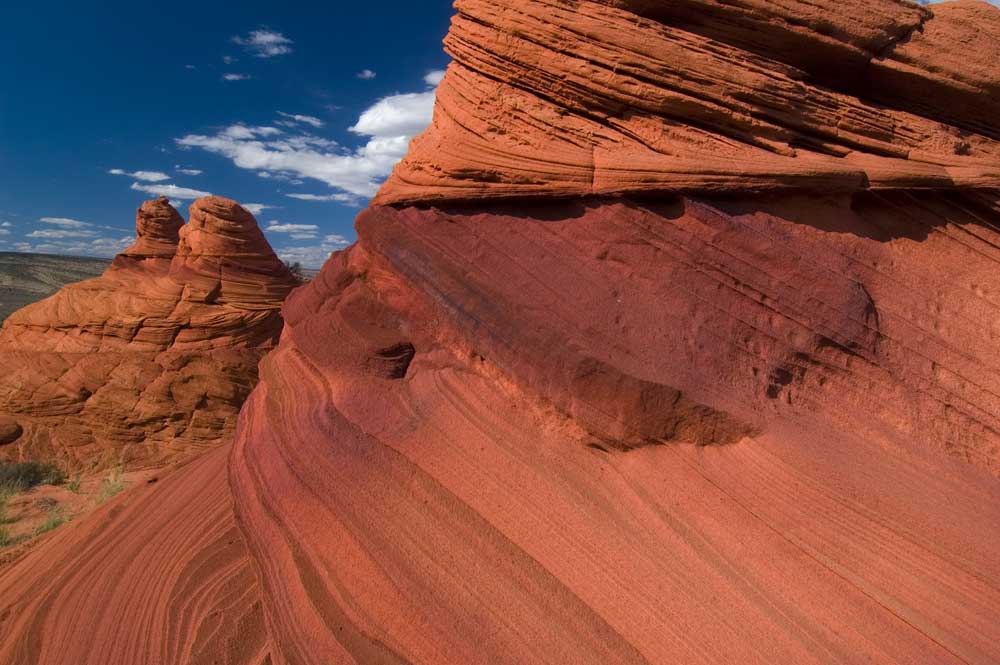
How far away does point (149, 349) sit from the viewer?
1420 cm

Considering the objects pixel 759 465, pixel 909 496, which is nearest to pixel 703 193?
A: pixel 759 465

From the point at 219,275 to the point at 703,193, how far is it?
14740 mm

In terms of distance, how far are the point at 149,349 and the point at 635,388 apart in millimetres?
14920

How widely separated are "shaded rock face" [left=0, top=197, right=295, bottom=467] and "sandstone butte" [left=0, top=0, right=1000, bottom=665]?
965 centimetres

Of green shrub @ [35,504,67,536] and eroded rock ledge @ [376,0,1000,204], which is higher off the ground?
eroded rock ledge @ [376,0,1000,204]

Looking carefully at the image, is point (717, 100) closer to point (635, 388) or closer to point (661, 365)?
point (661, 365)

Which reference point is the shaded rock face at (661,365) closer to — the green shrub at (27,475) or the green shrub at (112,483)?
the green shrub at (112,483)

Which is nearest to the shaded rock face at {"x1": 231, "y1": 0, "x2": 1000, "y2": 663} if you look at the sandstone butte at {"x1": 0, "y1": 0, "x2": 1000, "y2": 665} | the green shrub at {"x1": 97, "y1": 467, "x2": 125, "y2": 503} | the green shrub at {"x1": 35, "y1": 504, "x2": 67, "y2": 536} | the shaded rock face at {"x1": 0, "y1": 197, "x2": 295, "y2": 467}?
the sandstone butte at {"x1": 0, "y1": 0, "x2": 1000, "y2": 665}

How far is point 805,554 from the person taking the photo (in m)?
2.92

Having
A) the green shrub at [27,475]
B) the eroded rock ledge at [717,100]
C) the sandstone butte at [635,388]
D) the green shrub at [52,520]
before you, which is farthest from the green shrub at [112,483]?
the eroded rock ledge at [717,100]

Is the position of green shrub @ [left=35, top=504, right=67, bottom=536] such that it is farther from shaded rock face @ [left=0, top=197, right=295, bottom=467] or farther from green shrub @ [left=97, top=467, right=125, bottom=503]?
shaded rock face @ [left=0, top=197, right=295, bottom=467]

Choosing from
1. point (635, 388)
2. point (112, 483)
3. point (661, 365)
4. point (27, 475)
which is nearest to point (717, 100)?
point (661, 365)

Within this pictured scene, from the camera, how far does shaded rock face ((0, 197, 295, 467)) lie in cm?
1369

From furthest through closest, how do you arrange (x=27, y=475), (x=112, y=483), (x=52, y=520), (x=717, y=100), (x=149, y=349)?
(x=149, y=349), (x=27, y=475), (x=112, y=483), (x=52, y=520), (x=717, y=100)
